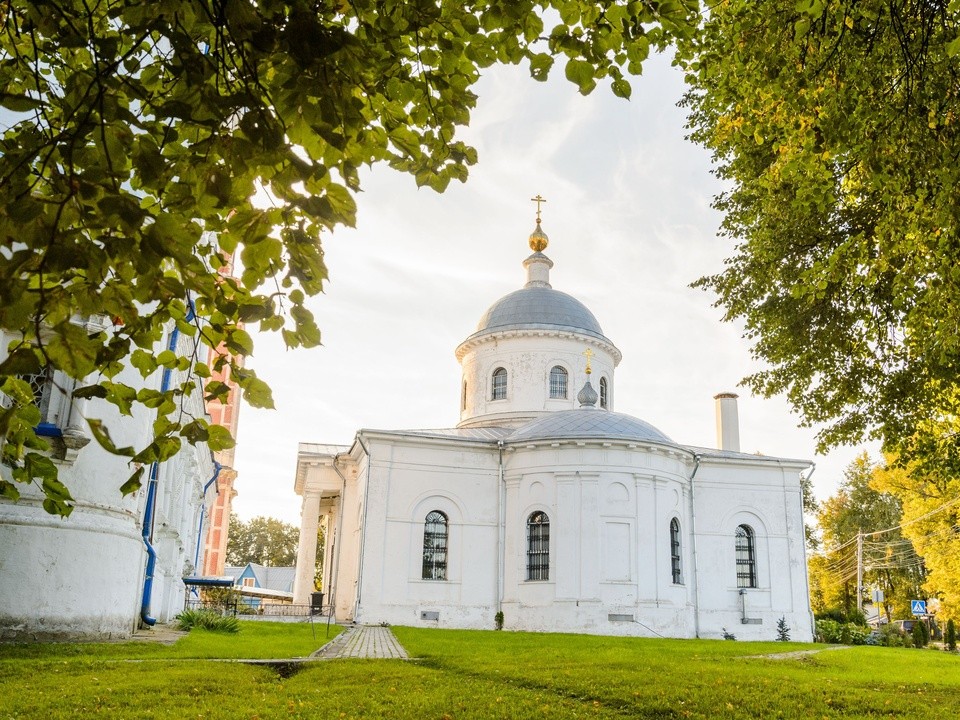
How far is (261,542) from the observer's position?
256ft

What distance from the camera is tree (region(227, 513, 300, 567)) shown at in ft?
253

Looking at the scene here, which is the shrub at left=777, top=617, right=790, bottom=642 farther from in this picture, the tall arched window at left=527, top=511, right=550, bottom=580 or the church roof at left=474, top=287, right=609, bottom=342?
the church roof at left=474, top=287, right=609, bottom=342

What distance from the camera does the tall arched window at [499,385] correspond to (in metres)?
29.9

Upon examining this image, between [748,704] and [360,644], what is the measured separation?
29.5 feet

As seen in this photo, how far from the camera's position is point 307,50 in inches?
116

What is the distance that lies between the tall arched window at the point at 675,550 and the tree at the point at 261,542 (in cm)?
5873

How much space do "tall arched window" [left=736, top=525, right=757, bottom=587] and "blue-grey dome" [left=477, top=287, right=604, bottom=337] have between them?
8.55 meters

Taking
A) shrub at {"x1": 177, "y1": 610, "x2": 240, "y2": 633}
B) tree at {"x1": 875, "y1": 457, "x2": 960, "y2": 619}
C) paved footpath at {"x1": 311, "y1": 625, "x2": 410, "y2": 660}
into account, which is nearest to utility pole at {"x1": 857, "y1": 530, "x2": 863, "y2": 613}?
tree at {"x1": 875, "y1": 457, "x2": 960, "y2": 619}

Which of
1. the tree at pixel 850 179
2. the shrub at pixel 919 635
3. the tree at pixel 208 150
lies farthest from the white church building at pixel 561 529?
the tree at pixel 208 150

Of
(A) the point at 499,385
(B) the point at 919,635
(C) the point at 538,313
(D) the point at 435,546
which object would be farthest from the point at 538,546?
(B) the point at 919,635

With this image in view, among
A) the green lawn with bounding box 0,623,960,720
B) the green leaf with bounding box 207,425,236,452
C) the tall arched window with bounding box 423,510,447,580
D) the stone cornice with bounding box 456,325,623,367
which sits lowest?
the green lawn with bounding box 0,623,960,720

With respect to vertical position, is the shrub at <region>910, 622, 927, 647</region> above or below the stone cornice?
below

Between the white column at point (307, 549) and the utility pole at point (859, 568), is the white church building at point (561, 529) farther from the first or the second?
the utility pole at point (859, 568)

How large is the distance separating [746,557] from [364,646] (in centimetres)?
1560
